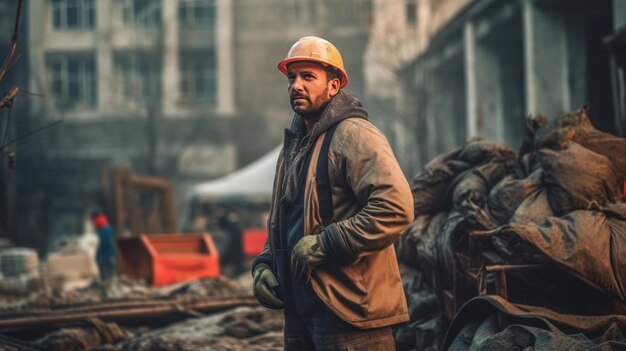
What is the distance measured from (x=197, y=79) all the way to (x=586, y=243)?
47.7 meters

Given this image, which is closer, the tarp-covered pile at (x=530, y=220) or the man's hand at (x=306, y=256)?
the man's hand at (x=306, y=256)

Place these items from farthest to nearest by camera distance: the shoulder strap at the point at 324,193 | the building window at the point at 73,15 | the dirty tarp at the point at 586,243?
the building window at the point at 73,15 → the dirty tarp at the point at 586,243 → the shoulder strap at the point at 324,193

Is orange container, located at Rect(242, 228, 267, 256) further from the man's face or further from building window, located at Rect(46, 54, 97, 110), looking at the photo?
building window, located at Rect(46, 54, 97, 110)

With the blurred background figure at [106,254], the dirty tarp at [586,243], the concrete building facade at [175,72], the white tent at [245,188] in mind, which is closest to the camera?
the dirty tarp at [586,243]

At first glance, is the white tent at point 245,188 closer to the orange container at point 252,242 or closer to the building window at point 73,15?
the orange container at point 252,242

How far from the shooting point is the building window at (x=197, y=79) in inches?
2074

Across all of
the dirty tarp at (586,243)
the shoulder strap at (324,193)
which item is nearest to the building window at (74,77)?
the dirty tarp at (586,243)

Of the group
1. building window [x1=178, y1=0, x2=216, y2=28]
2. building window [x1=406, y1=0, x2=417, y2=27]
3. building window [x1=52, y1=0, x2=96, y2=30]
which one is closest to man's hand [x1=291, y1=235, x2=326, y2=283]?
building window [x1=406, y1=0, x2=417, y2=27]

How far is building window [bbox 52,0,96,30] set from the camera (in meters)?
53.2

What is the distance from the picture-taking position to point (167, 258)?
50.6ft

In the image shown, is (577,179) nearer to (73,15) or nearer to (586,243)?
(586,243)

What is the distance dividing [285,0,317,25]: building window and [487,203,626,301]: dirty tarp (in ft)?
153

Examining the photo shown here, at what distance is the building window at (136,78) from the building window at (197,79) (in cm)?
270

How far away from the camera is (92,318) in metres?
9.59
